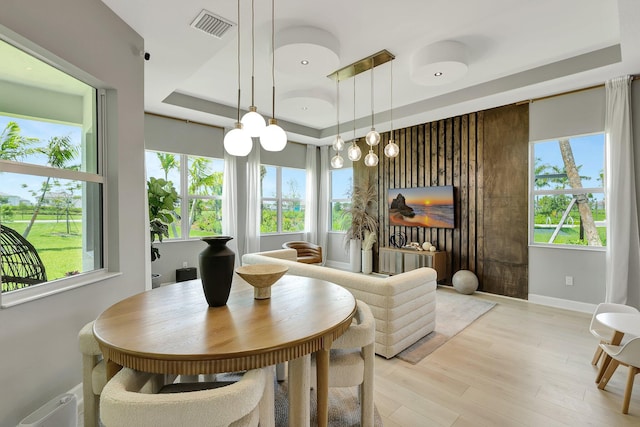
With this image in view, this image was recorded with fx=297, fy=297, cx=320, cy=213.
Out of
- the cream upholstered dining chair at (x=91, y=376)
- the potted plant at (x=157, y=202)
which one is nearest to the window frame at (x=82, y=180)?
the cream upholstered dining chair at (x=91, y=376)

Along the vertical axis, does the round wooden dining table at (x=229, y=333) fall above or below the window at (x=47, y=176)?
below

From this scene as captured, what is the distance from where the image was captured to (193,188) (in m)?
5.30

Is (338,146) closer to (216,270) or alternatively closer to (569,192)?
(216,270)

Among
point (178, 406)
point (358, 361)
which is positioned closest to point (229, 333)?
point (178, 406)

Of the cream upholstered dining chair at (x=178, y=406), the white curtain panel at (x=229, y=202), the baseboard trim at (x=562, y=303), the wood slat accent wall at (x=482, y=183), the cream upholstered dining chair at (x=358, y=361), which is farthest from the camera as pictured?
the white curtain panel at (x=229, y=202)

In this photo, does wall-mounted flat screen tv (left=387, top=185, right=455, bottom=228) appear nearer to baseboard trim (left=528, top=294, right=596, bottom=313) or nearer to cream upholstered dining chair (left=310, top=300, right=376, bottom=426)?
baseboard trim (left=528, top=294, right=596, bottom=313)

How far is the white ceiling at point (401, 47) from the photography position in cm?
247

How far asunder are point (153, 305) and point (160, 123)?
4.08 m

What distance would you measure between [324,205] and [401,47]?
4.30 meters

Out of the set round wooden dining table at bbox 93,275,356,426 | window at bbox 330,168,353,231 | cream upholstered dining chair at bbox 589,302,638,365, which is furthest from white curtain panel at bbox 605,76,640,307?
window at bbox 330,168,353,231

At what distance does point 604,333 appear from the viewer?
2.42 meters

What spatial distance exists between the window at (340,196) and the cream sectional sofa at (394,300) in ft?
12.5

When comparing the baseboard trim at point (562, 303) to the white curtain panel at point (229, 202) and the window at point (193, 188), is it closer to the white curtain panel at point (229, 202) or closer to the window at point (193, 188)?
the white curtain panel at point (229, 202)

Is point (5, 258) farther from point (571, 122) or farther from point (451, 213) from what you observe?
point (571, 122)
